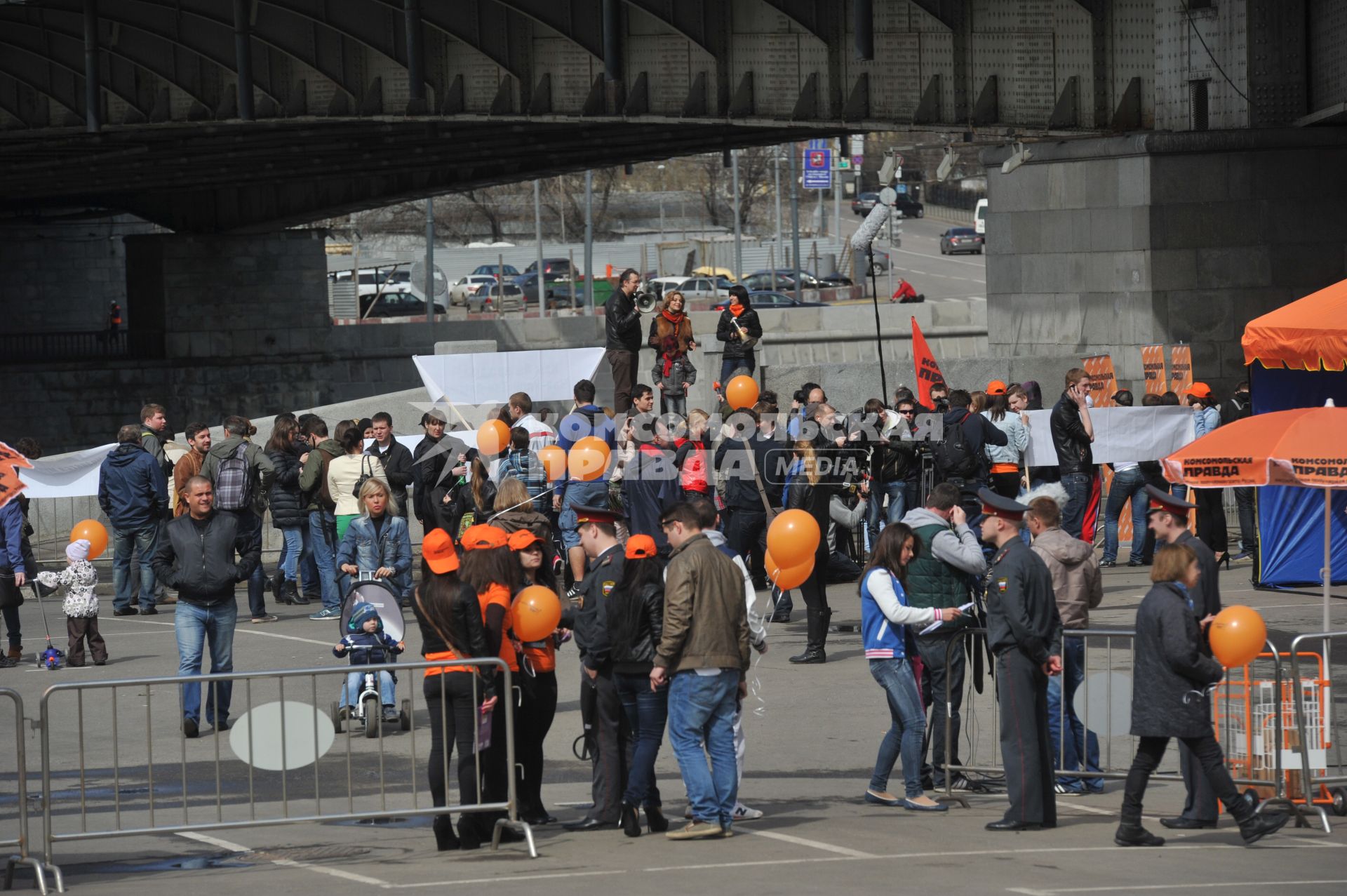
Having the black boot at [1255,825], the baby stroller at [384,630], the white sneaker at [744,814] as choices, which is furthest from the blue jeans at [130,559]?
the black boot at [1255,825]

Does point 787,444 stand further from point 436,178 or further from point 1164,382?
point 436,178

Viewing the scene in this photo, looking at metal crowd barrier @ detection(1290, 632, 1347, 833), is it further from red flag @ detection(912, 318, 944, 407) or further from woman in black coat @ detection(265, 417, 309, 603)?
woman in black coat @ detection(265, 417, 309, 603)

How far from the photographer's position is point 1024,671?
9.02 metres

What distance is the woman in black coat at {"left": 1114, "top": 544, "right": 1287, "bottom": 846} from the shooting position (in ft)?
28.1

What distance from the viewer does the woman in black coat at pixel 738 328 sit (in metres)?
21.1

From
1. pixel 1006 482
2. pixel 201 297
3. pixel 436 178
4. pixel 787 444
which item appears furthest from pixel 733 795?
pixel 201 297

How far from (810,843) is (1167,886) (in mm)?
1765

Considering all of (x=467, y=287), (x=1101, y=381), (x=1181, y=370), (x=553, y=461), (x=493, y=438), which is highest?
(x=467, y=287)

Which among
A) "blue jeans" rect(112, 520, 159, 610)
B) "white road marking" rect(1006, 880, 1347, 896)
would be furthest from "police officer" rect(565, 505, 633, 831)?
"blue jeans" rect(112, 520, 159, 610)

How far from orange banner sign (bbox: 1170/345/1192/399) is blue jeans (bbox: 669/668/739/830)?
14218 millimetres

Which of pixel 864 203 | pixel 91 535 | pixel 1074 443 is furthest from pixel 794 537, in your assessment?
pixel 864 203

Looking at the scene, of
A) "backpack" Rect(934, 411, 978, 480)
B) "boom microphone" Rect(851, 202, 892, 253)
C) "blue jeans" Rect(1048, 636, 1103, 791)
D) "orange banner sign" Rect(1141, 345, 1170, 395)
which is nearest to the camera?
"blue jeans" Rect(1048, 636, 1103, 791)

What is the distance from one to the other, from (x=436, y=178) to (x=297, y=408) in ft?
24.8

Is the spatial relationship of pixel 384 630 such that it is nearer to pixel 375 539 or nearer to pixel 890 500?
pixel 375 539
